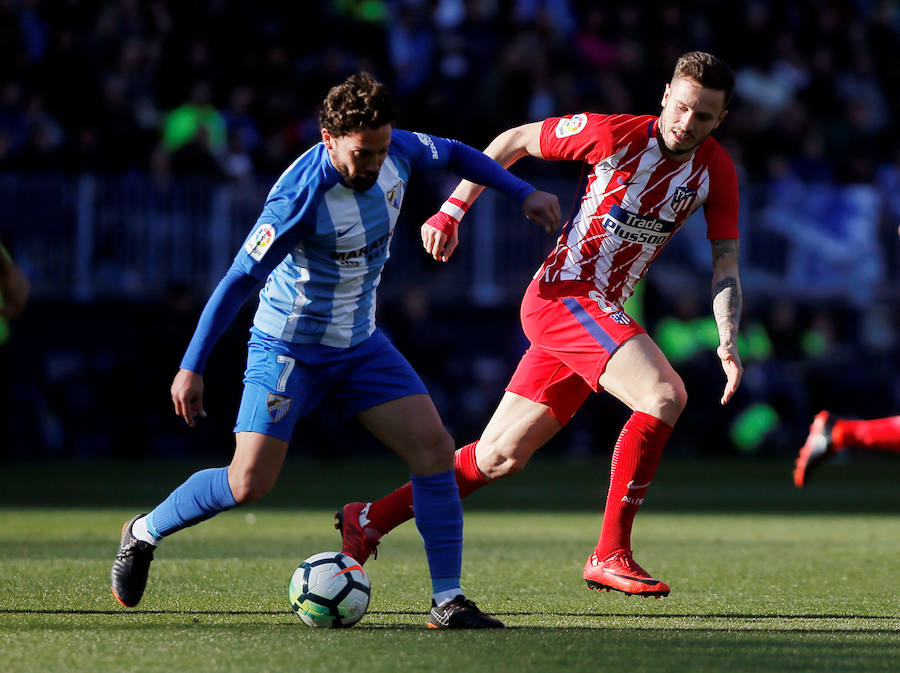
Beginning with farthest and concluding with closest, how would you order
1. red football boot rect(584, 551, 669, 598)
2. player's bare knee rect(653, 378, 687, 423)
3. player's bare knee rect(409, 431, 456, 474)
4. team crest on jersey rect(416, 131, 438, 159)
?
player's bare knee rect(653, 378, 687, 423) → red football boot rect(584, 551, 669, 598) → team crest on jersey rect(416, 131, 438, 159) → player's bare knee rect(409, 431, 456, 474)

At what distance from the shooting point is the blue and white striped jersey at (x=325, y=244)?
504 centimetres

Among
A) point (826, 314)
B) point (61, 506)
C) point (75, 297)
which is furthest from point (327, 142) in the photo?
point (826, 314)

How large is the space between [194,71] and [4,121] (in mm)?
2062

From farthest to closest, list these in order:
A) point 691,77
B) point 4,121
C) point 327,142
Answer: point 4,121, point 691,77, point 327,142

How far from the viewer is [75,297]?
48.1 ft

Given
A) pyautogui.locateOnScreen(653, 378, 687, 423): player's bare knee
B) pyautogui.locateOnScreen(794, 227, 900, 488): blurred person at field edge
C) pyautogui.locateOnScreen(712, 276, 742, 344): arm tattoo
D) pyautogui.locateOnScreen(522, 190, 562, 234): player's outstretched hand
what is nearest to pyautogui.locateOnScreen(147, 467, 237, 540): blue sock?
pyautogui.locateOnScreen(522, 190, 562, 234): player's outstretched hand

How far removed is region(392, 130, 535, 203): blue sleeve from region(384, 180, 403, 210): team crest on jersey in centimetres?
15

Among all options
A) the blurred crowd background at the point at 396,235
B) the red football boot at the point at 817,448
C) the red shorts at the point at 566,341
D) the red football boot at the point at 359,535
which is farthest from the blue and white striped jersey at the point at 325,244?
the blurred crowd background at the point at 396,235

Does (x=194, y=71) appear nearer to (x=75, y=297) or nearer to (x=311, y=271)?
(x=75, y=297)

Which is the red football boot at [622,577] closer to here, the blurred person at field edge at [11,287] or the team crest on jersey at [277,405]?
the team crest on jersey at [277,405]

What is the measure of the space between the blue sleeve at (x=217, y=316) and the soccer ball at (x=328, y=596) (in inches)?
34.9

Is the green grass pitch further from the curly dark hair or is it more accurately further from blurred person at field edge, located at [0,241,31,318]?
the curly dark hair

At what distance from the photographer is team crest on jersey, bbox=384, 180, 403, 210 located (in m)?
5.24

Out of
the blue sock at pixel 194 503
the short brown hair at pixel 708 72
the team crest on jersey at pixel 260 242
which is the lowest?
the blue sock at pixel 194 503
